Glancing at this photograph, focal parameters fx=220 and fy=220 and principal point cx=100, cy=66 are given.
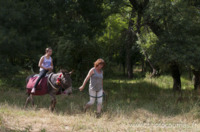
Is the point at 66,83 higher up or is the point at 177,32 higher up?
the point at 177,32

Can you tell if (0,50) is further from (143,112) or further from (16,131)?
(143,112)

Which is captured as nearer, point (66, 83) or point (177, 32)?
point (66, 83)

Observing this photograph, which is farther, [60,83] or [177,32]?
[177,32]

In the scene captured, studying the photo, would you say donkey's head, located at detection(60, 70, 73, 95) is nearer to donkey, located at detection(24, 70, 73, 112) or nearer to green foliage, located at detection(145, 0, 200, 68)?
donkey, located at detection(24, 70, 73, 112)

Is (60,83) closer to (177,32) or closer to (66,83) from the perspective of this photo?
(66,83)

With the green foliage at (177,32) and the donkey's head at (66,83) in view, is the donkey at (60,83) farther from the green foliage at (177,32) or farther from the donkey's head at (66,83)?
the green foliage at (177,32)

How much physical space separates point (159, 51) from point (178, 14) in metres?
2.13

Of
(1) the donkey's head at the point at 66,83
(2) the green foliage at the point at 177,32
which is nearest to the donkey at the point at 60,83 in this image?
(1) the donkey's head at the point at 66,83

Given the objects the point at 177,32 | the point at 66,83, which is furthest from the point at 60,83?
the point at 177,32

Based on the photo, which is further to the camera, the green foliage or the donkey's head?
the green foliage

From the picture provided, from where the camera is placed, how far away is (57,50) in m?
13.1

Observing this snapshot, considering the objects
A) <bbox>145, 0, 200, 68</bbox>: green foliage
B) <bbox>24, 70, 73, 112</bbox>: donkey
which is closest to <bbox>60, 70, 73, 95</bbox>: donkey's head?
<bbox>24, 70, 73, 112</bbox>: donkey

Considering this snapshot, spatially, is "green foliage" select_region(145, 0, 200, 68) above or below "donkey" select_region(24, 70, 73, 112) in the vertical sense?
above

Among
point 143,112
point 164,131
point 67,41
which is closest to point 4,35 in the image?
point 67,41
